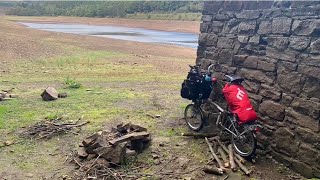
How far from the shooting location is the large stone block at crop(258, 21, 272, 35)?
6238mm

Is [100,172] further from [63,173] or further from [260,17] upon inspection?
[260,17]

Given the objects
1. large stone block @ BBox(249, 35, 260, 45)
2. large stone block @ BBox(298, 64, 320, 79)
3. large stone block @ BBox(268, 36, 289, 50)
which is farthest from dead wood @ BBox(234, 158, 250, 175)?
large stone block @ BBox(249, 35, 260, 45)

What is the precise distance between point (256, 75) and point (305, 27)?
1329mm

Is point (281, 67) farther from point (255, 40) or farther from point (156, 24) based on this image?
point (156, 24)

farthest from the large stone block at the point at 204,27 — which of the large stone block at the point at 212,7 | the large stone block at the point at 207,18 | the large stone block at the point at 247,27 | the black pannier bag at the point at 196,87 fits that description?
the large stone block at the point at 247,27

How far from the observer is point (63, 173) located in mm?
5961

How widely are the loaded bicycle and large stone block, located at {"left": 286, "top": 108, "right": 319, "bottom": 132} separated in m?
0.56

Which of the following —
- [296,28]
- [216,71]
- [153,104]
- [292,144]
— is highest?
[296,28]

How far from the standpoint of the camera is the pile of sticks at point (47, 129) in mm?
7539

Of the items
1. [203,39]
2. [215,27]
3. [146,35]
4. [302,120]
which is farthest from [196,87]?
[146,35]

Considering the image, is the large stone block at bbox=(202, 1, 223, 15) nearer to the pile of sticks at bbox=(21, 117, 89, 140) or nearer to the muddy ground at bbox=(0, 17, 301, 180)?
the muddy ground at bbox=(0, 17, 301, 180)

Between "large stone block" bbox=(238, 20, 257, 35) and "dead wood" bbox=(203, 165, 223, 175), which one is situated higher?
"large stone block" bbox=(238, 20, 257, 35)

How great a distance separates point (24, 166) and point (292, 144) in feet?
15.0

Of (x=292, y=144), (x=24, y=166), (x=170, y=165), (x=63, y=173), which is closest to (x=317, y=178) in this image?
(x=292, y=144)
